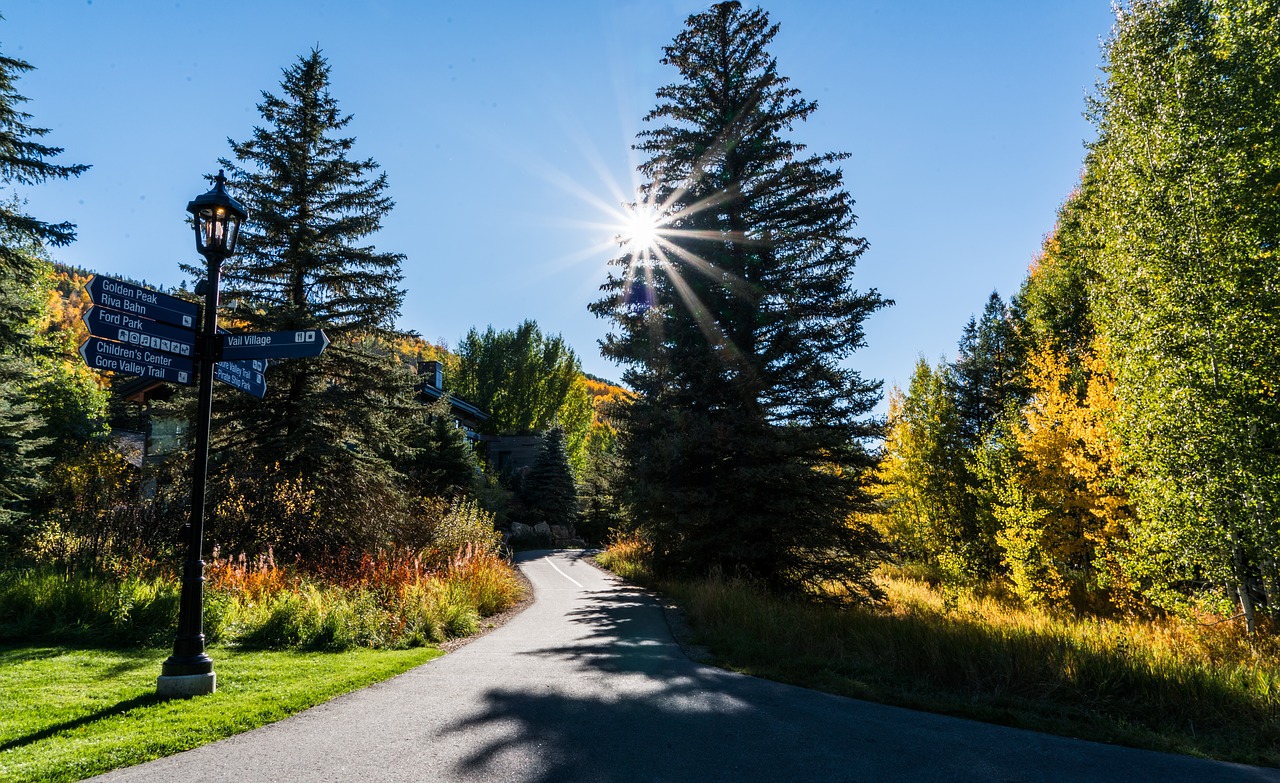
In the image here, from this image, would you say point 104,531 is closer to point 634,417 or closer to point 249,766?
point 249,766

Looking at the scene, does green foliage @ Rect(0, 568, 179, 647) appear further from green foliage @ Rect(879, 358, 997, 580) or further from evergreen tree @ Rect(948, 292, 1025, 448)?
evergreen tree @ Rect(948, 292, 1025, 448)

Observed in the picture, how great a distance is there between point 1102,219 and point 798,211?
7144 millimetres

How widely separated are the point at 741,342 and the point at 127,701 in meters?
14.5

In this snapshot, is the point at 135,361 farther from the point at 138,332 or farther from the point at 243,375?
the point at 243,375

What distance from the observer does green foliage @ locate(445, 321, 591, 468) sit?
62.9 meters

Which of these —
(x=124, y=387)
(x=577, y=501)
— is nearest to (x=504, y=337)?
(x=577, y=501)

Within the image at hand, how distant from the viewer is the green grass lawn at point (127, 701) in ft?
14.2

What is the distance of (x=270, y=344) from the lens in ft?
22.5

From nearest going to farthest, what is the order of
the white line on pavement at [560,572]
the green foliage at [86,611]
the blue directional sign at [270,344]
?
the blue directional sign at [270,344], the green foliage at [86,611], the white line on pavement at [560,572]

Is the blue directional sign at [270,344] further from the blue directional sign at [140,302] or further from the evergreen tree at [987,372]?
the evergreen tree at [987,372]

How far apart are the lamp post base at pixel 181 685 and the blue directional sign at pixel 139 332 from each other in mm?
3331

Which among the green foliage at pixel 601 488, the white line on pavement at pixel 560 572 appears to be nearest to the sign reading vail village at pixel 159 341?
the green foliage at pixel 601 488

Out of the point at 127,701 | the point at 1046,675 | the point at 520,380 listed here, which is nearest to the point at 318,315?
the point at 127,701

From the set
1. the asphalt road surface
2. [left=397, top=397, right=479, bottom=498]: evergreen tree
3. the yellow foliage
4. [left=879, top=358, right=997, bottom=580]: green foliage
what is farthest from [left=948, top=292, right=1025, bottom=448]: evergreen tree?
the asphalt road surface
